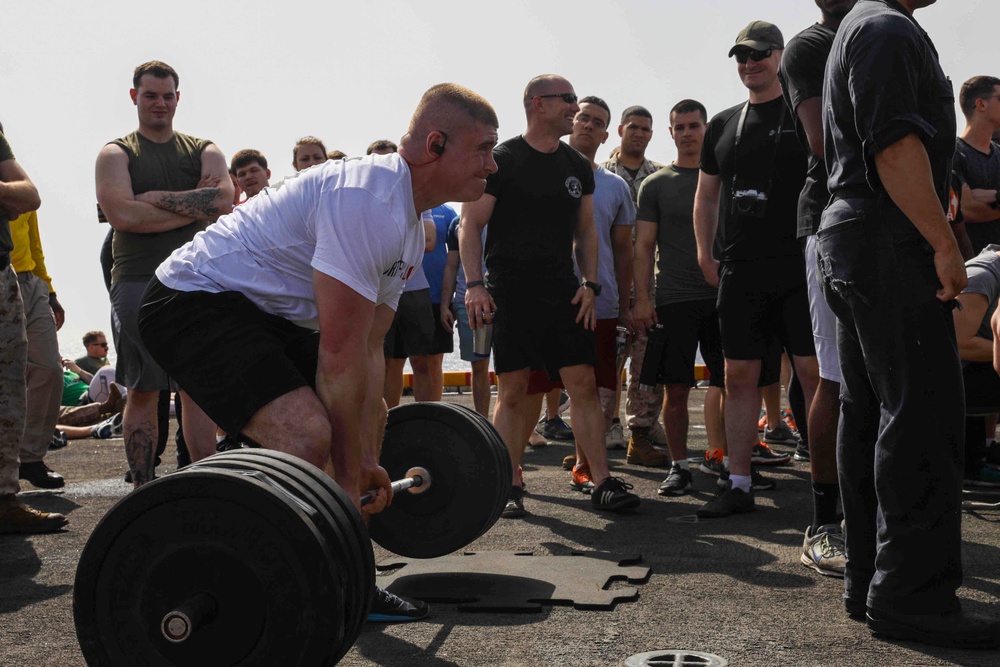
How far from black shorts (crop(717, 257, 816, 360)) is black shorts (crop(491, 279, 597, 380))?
724 mm

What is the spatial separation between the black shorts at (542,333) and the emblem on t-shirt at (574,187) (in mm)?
440

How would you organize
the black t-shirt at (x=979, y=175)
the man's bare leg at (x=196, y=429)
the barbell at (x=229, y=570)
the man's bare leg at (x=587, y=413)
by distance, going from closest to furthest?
1. the barbell at (x=229, y=570)
2. the man's bare leg at (x=196, y=429)
3. the man's bare leg at (x=587, y=413)
4. the black t-shirt at (x=979, y=175)

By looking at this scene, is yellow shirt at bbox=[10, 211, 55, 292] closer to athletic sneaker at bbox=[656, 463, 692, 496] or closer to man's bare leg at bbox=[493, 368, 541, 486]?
man's bare leg at bbox=[493, 368, 541, 486]

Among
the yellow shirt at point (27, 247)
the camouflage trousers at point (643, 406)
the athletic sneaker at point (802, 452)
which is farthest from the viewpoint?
the athletic sneaker at point (802, 452)

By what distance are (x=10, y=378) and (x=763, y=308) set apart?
11.1ft

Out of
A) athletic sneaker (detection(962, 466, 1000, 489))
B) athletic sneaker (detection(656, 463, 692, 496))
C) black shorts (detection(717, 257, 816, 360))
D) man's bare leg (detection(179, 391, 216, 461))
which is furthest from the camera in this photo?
athletic sneaker (detection(656, 463, 692, 496))

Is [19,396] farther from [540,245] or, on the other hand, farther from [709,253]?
[709,253]

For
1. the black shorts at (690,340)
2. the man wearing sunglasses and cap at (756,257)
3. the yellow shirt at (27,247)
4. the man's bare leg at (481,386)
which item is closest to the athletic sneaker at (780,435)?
the black shorts at (690,340)

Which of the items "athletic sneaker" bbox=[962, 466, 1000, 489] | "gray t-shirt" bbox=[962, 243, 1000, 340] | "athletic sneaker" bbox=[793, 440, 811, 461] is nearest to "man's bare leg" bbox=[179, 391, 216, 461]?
"gray t-shirt" bbox=[962, 243, 1000, 340]

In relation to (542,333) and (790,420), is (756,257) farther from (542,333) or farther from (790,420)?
(790,420)

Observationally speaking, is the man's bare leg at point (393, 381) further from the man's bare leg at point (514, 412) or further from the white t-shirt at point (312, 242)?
the white t-shirt at point (312, 242)

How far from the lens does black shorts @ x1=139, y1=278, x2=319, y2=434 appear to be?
10.8 ft

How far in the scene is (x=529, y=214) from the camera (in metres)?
5.74

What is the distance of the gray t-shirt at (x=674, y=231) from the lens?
6.59 metres
